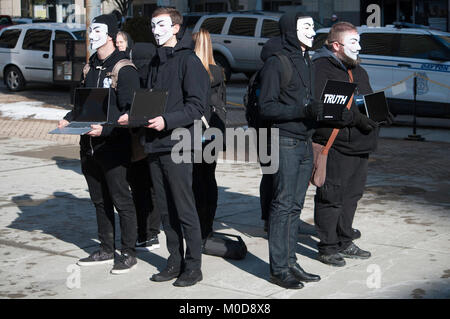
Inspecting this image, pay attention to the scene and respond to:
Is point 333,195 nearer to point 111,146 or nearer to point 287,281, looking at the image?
point 287,281

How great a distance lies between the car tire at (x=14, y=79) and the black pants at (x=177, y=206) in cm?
1657

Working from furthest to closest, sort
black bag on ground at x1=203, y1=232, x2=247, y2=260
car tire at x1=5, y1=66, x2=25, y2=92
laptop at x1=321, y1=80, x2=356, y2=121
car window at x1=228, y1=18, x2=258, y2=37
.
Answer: car window at x1=228, y1=18, x2=258, y2=37 → car tire at x1=5, y1=66, x2=25, y2=92 → black bag on ground at x1=203, y1=232, x2=247, y2=260 → laptop at x1=321, y1=80, x2=356, y2=121

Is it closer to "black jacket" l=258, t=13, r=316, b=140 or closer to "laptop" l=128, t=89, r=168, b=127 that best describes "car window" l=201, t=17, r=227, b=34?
"black jacket" l=258, t=13, r=316, b=140

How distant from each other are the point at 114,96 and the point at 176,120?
0.74m

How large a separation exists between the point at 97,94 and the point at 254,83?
1190mm

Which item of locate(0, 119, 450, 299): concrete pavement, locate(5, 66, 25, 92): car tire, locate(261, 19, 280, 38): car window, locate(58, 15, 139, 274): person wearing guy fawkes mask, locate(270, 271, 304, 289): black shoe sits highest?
locate(261, 19, 280, 38): car window

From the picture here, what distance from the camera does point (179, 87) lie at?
19.2ft

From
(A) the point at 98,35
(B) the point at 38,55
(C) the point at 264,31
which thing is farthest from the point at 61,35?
(A) the point at 98,35

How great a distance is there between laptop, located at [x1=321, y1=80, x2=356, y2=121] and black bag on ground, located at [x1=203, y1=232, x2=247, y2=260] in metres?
1.48

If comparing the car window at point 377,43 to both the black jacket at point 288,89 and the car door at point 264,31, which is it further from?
the black jacket at point 288,89

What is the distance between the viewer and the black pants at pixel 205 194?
6.92 meters


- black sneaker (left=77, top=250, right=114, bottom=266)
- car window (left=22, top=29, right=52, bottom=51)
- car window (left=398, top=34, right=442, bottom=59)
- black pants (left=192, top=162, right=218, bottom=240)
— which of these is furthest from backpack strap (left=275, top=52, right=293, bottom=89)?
car window (left=22, top=29, right=52, bottom=51)

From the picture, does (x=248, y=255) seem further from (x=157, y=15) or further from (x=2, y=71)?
(x=2, y=71)

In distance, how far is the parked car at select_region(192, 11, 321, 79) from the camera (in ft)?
72.5
